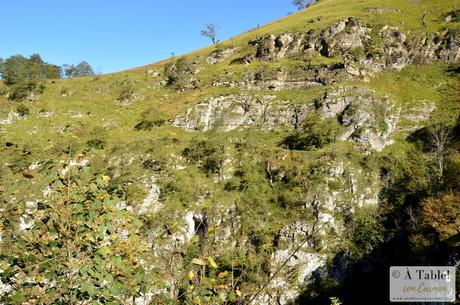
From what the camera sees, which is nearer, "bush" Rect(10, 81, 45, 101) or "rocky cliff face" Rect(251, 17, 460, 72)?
"rocky cliff face" Rect(251, 17, 460, 72)

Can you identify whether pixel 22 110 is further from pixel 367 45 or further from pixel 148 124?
pixel 367 45

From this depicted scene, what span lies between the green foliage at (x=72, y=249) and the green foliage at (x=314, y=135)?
59371mm

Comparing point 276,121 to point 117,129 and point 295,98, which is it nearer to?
point 295,98

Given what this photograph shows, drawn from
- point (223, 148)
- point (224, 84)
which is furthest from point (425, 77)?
point (223, 148)

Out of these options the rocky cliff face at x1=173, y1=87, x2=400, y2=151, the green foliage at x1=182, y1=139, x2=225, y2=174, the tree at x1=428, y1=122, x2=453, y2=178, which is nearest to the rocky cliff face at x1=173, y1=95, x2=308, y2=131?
the rocky cliff face at x1=173, y1=87, x2=400, y2=151

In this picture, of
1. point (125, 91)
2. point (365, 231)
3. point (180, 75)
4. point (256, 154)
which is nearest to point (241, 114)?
point (256, 154)

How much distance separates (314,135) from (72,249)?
2405 inches

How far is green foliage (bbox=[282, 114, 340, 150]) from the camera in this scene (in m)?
62.6

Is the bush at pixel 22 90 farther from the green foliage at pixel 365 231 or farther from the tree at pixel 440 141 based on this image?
the tree at pixel 440 141

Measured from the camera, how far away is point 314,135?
63156mm

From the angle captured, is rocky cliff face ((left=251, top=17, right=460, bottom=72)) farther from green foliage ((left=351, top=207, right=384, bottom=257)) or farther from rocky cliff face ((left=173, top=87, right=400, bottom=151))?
green foliage ((left=351, top=207, right=384, bottom=257))

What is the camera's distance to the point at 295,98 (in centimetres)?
7650

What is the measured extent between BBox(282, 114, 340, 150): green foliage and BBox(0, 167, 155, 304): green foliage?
2337 inches

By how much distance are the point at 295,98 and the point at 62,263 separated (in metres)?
75.0
